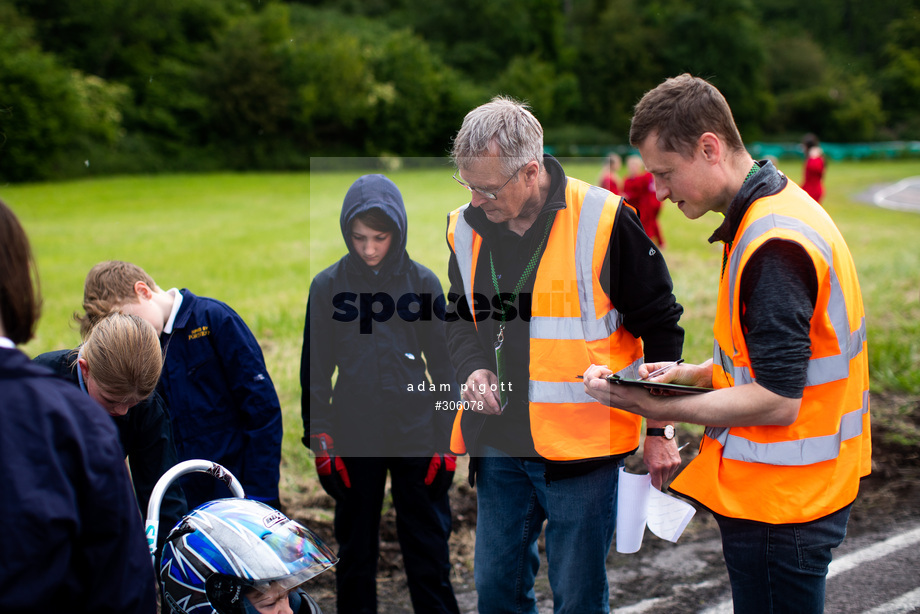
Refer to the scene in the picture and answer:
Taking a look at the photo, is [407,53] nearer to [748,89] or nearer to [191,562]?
[748,89]

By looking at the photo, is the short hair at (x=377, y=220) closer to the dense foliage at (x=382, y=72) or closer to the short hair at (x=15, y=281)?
the short hair at (x=15, y=281)

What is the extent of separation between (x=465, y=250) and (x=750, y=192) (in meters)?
1.09

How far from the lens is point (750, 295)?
6.38 feet

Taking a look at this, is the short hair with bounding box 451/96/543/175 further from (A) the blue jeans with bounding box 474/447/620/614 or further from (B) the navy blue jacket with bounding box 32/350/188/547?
(B) the navy blue jacket with bounding box 32/350/188/547

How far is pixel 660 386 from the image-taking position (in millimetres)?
2131

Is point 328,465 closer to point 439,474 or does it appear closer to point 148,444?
point 439,474

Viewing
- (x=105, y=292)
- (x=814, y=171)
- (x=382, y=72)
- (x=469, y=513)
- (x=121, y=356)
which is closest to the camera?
(x=121, y=356)

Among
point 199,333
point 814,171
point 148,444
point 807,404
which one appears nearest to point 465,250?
point 199,333

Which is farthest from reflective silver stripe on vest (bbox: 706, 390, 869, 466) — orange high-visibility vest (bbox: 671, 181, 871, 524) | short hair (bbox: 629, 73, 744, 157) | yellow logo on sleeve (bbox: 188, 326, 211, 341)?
yellow logo on sleeve (bbox: 188, 326, 211, 341)

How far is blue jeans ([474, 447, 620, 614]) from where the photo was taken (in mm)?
2574

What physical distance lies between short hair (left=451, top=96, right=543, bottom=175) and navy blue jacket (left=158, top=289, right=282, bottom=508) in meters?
1.35

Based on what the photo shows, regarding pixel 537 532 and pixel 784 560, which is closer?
pixel 784 560

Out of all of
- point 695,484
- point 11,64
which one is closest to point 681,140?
point 695,484

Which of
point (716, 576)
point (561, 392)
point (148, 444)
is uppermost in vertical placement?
point (561, 392)
